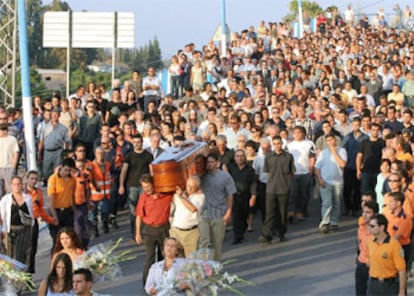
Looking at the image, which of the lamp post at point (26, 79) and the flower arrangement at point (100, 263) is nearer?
the flower arrangement at point (100, 263)

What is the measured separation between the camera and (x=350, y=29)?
41.7m

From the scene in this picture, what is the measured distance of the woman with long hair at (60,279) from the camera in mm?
9539

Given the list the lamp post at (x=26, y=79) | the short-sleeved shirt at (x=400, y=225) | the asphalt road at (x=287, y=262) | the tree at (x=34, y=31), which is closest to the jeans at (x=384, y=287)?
the short-sleeved shirt at (x=400, y=225)

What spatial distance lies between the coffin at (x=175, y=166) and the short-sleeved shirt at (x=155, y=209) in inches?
4.8

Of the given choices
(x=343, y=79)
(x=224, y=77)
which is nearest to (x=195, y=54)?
(x=224, y=77)

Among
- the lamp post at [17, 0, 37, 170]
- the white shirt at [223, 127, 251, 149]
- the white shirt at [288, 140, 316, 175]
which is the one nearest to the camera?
the lamp post at [17, 0, 37, 170]

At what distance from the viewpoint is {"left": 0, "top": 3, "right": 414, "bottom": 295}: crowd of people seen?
12.7 metres

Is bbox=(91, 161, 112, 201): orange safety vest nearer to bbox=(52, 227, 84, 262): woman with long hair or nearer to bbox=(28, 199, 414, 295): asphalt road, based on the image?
bbox=(28, 199, 414, 295): asphalt road

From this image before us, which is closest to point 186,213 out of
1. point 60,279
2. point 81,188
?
point 81,188

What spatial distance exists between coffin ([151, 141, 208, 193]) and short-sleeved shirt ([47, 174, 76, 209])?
151 cm

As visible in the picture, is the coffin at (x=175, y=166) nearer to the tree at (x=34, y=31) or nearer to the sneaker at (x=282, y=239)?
the sneaker at (x=282, y=239)

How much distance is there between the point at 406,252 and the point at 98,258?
13.9 ft

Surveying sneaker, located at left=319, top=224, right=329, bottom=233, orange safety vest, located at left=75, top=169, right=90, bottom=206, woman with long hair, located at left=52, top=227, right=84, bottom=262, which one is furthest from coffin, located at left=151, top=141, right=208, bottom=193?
sneaker, located at left=319, top=224, right=329, bottom=233

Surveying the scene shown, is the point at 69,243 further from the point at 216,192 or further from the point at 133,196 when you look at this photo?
the point at 133,196
